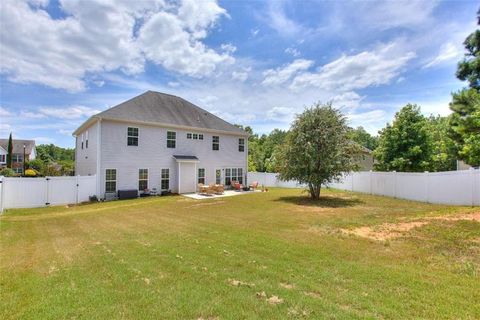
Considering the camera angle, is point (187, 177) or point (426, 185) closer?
point (426, 185)

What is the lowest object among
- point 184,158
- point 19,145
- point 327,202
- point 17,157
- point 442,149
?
point 327,202

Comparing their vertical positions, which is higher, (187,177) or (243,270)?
(187,177)

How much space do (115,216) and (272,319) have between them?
10.4 metres

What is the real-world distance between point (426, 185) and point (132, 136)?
64.1 feet

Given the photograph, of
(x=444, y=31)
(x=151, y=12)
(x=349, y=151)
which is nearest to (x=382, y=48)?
(x=444, y=31)

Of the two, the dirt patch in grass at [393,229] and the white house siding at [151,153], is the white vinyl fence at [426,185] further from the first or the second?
the white house siding at [151,153]

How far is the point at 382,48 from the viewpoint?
1495 cm

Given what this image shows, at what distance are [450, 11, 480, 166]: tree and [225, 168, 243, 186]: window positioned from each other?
16809 mm

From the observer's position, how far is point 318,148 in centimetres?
1702

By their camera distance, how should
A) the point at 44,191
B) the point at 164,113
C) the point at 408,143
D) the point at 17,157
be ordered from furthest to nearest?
the point at 17,157 < the point at 408,143 < the point at 164,113 < the point at 44,191

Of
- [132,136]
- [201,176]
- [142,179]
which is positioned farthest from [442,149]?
[132,136]

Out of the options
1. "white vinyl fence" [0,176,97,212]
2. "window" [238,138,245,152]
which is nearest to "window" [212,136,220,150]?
"window" [238,138,245,152]

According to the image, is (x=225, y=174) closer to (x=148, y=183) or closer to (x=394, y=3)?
(x=148, y=183)

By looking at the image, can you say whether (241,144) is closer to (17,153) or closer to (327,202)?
(327,202)
